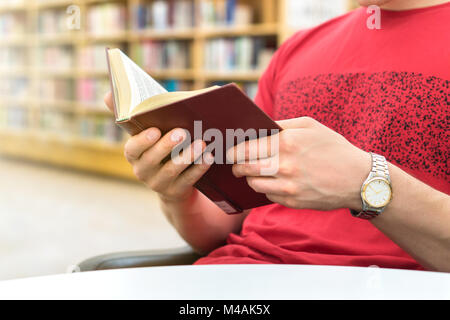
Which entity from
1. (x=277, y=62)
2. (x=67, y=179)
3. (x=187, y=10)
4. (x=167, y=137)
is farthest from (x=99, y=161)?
(x=167, y=137)

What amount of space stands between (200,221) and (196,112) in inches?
15.4

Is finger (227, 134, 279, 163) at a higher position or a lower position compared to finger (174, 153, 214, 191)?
higher

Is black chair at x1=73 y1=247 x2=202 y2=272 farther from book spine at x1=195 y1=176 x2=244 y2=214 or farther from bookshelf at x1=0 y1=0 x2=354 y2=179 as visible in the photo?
bookshelf at x1=0 y1=0 x2=354 y2=179

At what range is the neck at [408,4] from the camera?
923mm

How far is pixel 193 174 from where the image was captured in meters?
0.77

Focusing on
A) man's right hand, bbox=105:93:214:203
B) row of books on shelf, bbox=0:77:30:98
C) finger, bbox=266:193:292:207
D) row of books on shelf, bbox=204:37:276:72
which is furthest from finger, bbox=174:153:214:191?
row of books on shelf, bbox=0:77:30:98

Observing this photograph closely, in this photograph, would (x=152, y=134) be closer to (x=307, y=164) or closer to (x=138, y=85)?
(x=138, y=85)

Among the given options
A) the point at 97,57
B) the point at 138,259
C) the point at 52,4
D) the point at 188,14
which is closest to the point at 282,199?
the point at 138,259

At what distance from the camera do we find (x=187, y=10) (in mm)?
4297

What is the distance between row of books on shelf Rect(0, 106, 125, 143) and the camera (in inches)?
189

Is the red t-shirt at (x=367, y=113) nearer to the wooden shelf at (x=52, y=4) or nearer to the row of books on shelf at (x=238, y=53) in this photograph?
the row of books on shelf at (x=238, y=53)

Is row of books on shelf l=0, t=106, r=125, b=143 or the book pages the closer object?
the book pages

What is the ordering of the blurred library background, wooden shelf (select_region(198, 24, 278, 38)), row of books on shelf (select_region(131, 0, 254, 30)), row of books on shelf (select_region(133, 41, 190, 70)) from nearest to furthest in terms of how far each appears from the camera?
the blurred library background < wooden shelf (select_region(198, 24, 278, 38)) < row of books on shelf (select_region(131, 0, 254, 30)) < row of books on shelf (select_region(133, 41, 190, 70))

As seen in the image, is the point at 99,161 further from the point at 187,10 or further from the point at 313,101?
the point at 313,101
